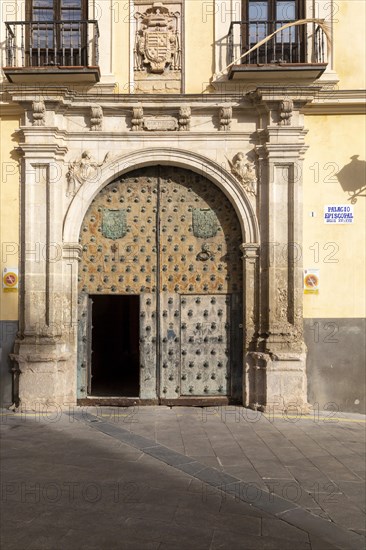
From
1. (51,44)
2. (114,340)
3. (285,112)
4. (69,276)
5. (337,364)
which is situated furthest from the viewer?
(114,340)

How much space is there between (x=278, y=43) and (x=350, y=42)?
3.56ft

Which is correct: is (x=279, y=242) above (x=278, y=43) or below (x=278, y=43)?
below

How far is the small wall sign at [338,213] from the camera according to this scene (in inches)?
337

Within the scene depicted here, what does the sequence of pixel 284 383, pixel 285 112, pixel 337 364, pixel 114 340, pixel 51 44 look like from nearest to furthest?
pixel 284 383, pixel 285 112, pixel 337 364, pixel 51 44, pixel 114 340

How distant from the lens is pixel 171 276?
8859mm

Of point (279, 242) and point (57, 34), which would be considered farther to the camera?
point (57, 34)

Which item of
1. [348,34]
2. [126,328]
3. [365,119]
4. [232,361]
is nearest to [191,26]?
[348,34]

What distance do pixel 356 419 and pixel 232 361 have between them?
1.98 m

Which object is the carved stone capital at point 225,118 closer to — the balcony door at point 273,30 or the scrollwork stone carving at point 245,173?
the scrollwork stone carving at point 245,173

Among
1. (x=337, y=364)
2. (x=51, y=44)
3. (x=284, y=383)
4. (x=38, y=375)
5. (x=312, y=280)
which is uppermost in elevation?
(x=51, y=44)

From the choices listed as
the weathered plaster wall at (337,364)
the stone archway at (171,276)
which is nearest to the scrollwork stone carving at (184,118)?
the stone archway at (171,276)

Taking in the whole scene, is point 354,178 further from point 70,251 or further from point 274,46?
point 70,251

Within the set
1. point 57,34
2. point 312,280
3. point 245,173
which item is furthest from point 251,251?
point 57,34

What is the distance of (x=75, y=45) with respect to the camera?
28.6ft
